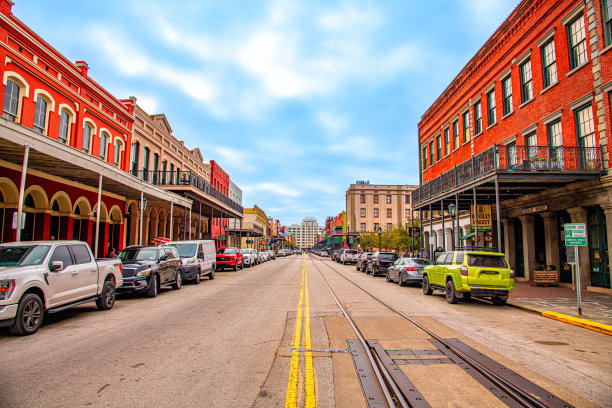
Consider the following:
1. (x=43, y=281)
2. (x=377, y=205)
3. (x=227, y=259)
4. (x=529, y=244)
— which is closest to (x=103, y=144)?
(x=227, y=259)

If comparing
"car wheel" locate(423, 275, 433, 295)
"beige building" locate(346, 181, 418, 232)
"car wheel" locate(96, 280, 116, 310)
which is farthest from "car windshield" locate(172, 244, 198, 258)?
"beige building" locate(346, 181, 418, 232)

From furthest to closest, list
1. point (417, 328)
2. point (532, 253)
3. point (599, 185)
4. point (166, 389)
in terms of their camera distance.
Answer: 1. point (532, 253)
2. point (599, 185)
3. point (417, 328)
4. point (166, 389)

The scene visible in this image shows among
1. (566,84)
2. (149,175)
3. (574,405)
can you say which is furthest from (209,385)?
(149,175)

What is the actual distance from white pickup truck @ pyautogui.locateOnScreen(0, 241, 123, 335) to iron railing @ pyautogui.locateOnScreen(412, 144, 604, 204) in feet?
46.1

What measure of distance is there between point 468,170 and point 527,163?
281 cm

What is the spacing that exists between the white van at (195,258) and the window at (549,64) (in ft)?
59.8

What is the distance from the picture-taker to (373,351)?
640 cm

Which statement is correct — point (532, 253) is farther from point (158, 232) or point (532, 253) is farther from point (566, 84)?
point (158, 232)

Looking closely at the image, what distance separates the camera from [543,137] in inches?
717

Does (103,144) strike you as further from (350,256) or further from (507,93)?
(350,256)

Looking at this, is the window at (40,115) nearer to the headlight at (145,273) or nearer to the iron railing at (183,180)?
the iron railing at (183,180)

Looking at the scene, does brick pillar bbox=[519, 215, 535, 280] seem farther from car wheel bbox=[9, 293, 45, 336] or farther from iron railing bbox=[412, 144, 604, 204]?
car wheel bbox=[9, 293, 45, 336]

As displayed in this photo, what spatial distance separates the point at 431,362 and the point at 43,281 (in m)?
7.59

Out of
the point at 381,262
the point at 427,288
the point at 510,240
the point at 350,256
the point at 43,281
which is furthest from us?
the point at 350,256
